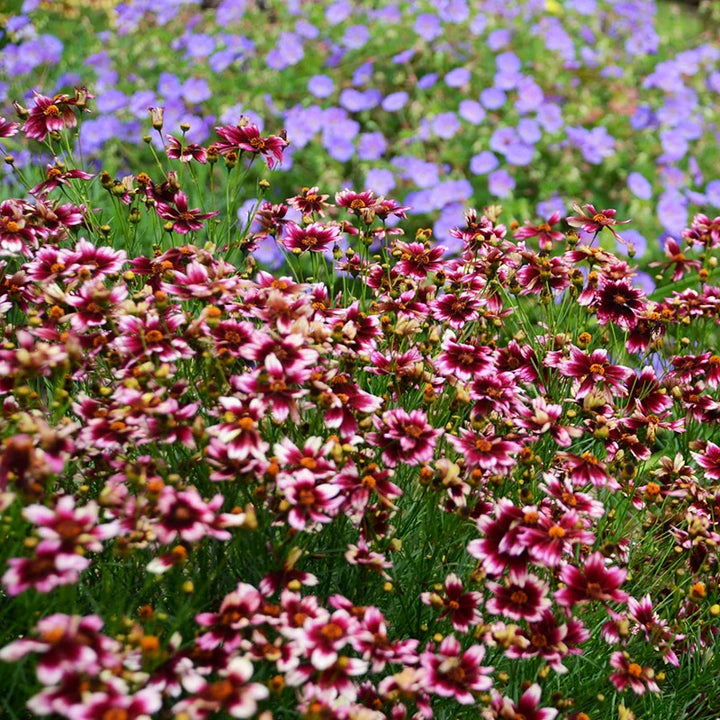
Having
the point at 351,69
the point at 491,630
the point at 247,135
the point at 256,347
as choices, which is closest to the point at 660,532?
the point at 491,630

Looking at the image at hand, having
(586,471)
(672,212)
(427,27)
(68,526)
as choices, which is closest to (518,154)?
(672,212)

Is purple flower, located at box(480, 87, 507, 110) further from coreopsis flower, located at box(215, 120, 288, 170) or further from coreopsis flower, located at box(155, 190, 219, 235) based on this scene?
coreopsis flower, located at box(155, 190, 219, 235)

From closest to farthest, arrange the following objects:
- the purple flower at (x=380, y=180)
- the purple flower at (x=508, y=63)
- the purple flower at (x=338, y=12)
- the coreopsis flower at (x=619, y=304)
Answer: the coreopsis flower at (x=619, y=304)
the purple flower at (x=380, y=180)
the purple flower at (x=508, y=63)
the purple flower at (x=338, y=12)

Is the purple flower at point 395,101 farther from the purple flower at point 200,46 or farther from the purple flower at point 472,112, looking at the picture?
the purple flower at point 200,46

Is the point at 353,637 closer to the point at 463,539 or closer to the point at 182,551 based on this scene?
the point at 182,551

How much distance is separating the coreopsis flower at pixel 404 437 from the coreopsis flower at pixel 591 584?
353mm

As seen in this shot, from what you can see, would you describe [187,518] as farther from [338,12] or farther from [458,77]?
[338,12]

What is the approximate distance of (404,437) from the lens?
1.63 meters

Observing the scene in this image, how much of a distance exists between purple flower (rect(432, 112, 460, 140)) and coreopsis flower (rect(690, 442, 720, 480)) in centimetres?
310

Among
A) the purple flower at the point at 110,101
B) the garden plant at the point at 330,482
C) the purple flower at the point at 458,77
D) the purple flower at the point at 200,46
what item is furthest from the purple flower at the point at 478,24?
the garden plant at the point at 330,482

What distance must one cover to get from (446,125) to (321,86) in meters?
0.86

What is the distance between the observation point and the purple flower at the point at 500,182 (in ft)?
15.1

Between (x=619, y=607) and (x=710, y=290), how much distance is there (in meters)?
0.99

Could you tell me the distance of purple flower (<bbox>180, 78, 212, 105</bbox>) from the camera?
5055 mm
